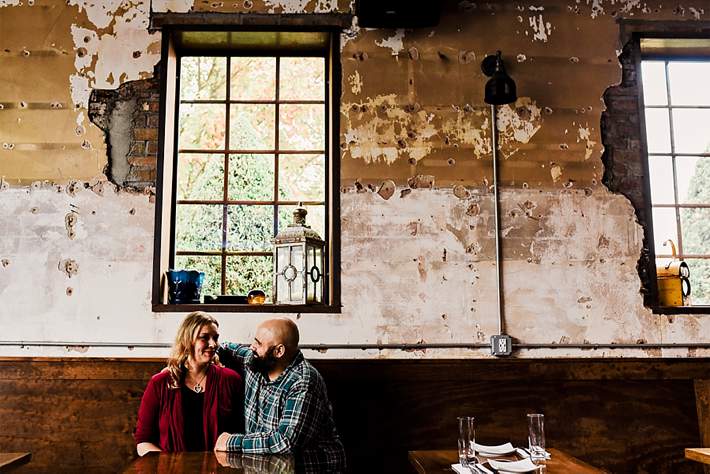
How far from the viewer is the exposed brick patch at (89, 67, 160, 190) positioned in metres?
3.84

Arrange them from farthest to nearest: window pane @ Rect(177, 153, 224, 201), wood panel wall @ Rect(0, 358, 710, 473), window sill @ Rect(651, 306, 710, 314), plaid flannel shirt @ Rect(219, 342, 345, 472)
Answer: window pane @ Rect(177, 153, 224, 201) < window sill @ Rect(651, 306, 710, 314) < wood panel wall @ Rect(0, 358, 710, 473) < plaid flannel shirt @ Rect(219, 342, 345, 472)

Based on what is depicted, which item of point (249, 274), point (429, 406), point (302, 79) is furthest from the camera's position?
point (302, 79)

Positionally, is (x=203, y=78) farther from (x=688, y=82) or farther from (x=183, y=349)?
(x=688, y=82)

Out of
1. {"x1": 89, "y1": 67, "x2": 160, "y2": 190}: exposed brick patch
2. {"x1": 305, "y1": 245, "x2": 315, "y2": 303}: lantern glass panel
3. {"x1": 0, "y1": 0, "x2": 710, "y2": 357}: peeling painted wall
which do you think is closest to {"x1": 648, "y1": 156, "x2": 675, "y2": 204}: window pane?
{"x1": 0, "y1": 0, "x2": 710, "y2": 357}: peeling painted wall

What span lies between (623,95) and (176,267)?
3.05 meters

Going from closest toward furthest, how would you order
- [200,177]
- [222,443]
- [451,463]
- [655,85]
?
[451,463], [222,443], [200,177], [655,85]

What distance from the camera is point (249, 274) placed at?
4.01 metres

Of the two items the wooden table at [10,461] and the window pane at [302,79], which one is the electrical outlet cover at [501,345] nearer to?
Answer: the window pane at [302,79]

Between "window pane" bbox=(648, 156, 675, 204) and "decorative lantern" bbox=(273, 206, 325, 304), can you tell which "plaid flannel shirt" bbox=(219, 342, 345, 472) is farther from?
"window pane" bbox=(648, 156, 675, 204)

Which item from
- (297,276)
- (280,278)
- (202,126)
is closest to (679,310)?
(297,276)

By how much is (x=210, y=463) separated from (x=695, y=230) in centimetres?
345

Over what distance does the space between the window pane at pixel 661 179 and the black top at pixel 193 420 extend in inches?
125

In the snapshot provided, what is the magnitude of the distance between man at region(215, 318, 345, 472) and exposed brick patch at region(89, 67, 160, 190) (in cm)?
141

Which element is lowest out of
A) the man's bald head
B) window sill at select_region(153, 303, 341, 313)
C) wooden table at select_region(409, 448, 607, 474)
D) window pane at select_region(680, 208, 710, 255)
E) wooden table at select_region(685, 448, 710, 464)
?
wooden table at select_region(685, 448, 710, 464)
